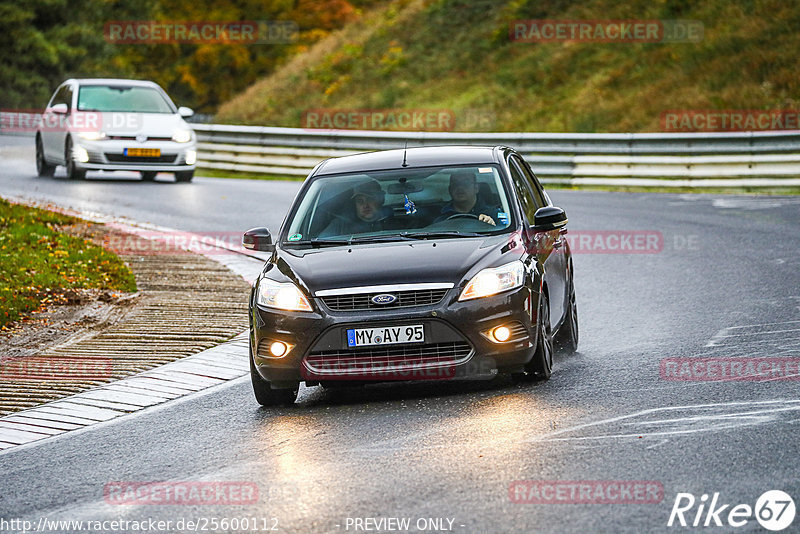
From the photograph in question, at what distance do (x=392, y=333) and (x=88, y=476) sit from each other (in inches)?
81.3

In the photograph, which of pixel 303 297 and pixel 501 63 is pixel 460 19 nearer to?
pixel 501 63

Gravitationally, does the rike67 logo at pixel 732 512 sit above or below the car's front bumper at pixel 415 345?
above

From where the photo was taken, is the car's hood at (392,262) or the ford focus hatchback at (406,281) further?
the car's hood at (392,262)

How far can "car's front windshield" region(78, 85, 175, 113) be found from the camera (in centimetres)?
2606

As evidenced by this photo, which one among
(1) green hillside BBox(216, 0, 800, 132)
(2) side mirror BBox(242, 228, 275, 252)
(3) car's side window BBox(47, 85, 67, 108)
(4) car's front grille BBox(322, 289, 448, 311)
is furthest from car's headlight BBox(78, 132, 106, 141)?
(4) car's front grille BBox(322, 289, 448, 311)

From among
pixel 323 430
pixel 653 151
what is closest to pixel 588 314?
pixel 323 430

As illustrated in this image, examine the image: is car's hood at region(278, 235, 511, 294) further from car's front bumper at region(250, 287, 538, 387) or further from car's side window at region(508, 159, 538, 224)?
car's side window at region(508, 159, 538, 224)

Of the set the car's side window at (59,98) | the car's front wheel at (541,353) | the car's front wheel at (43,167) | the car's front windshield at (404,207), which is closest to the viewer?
the car's front wheel at (541,353)

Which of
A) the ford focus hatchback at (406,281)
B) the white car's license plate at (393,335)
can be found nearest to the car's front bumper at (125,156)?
the ford focus hatchback at (406,281)

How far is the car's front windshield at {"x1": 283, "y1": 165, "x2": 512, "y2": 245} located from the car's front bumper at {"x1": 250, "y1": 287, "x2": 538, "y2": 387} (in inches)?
36.0

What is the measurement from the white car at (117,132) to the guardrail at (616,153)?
2979 millimetres

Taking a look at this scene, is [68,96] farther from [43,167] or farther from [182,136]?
[182,136]

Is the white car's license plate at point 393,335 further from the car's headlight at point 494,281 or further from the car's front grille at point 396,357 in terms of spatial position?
the car's headlight at point 494,281

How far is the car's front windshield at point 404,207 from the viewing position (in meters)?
9.44
